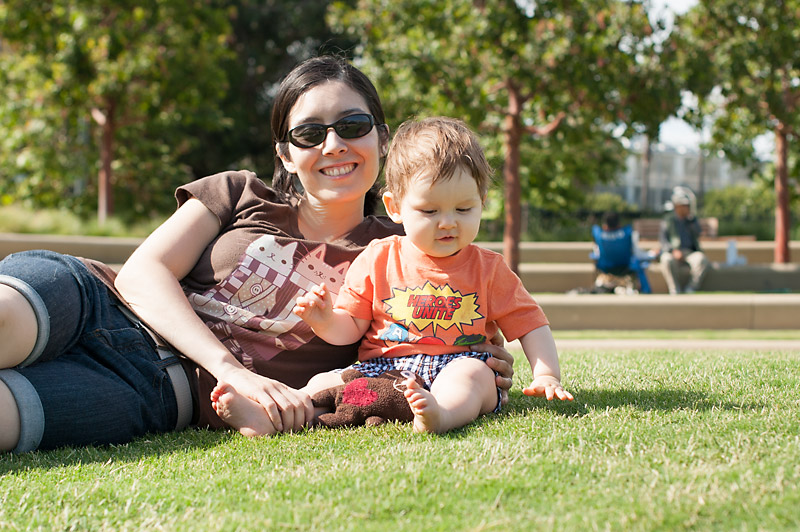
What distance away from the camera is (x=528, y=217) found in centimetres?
2233

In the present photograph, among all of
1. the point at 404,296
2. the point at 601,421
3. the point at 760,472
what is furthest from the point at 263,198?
the point at 760,472

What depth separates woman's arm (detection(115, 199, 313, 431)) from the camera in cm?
258

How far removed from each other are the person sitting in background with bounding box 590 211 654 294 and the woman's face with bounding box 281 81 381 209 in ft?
27.3

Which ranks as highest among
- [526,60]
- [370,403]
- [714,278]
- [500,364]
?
[526,60]

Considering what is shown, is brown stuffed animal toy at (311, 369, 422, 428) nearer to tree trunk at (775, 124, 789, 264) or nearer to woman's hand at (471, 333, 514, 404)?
woman's hand at (471, 333, 514, 404)

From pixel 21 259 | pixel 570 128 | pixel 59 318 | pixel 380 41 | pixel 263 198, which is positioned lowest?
pixel 59 318

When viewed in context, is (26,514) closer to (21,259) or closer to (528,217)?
(21,259)

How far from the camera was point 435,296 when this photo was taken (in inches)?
105

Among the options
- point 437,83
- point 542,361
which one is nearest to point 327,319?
point 542,361

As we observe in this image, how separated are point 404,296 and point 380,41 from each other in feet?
31.1

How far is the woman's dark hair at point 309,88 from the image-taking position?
2.99m

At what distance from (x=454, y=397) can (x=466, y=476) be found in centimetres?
52

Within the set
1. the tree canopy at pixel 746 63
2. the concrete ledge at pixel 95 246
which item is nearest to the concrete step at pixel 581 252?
the tree canopy at pixel 746 63

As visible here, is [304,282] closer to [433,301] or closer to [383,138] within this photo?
[433,301]
